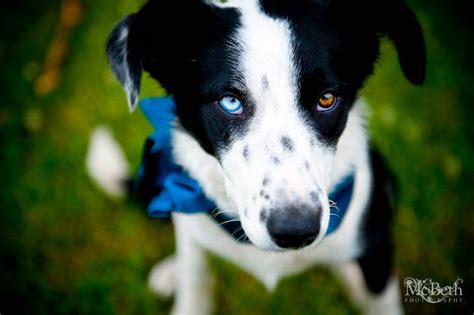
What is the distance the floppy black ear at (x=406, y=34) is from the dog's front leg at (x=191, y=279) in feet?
4.40

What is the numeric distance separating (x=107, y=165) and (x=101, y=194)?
1.38 ft

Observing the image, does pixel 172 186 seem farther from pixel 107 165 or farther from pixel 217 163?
pixel 107 165

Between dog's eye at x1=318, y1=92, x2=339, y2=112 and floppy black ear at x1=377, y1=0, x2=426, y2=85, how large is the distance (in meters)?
0.45

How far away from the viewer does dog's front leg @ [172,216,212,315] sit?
233cm

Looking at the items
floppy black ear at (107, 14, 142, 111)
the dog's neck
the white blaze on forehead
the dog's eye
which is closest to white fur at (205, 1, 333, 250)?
the white blaze on forehead

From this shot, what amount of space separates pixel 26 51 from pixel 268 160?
359 cm

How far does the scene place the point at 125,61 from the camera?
1796 millimetres

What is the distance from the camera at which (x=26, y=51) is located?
13.7ft

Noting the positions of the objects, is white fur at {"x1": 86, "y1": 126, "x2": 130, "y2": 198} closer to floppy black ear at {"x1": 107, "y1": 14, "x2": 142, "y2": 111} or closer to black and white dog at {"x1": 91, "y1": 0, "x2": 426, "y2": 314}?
black and white dog at {"x1": 91, "y1": 0, "x2": 426, "y2": 314}

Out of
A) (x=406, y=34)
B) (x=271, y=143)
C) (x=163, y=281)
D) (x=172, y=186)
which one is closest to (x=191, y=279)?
(x=163, y=281)

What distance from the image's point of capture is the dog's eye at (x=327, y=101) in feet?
5.41

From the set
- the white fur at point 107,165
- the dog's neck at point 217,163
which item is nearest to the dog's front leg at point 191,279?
the dog's neck at point 217,163

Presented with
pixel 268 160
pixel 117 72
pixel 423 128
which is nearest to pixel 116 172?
pixel 117 72

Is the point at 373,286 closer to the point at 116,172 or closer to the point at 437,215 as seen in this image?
the point at 437,215
